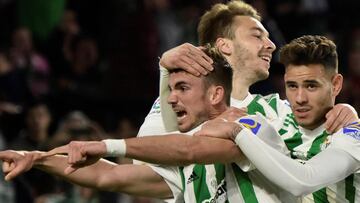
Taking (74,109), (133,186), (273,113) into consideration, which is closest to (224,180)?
(133,186)

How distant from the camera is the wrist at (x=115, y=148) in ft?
15.3

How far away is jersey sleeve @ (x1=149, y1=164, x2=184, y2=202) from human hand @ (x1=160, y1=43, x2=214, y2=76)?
1.65ft

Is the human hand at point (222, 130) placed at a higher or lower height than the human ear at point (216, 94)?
lower

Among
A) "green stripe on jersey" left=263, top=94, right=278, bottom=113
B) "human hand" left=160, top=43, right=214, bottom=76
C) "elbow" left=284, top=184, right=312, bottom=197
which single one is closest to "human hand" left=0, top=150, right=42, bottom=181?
"human hand" left=160, top=43, right=214, bottom=76

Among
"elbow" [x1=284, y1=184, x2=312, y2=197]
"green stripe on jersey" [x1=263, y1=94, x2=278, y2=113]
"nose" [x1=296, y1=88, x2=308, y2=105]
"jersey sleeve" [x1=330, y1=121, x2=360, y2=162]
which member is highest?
"green stripe on jersey" [x1=263, y1=94, x2=278, y2=113]

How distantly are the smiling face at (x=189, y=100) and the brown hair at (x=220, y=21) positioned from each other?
1.28m

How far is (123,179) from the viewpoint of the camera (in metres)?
5.35

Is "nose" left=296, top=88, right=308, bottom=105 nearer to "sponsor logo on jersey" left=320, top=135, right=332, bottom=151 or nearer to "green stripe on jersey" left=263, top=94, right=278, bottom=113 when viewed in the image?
"sponsor logo on jersey" left=320, top=135, right=332, bottom=151

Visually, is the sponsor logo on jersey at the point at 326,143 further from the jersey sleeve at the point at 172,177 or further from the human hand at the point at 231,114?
the jersey sleeve at the point at 172,177

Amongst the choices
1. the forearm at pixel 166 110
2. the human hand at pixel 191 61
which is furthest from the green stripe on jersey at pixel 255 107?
the human hand at pixel 191 61

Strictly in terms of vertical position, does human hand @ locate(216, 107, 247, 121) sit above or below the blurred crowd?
below

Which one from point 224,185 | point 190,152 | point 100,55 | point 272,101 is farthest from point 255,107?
point 100,55

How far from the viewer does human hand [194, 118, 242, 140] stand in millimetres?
4910

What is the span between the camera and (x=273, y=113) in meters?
5.93
